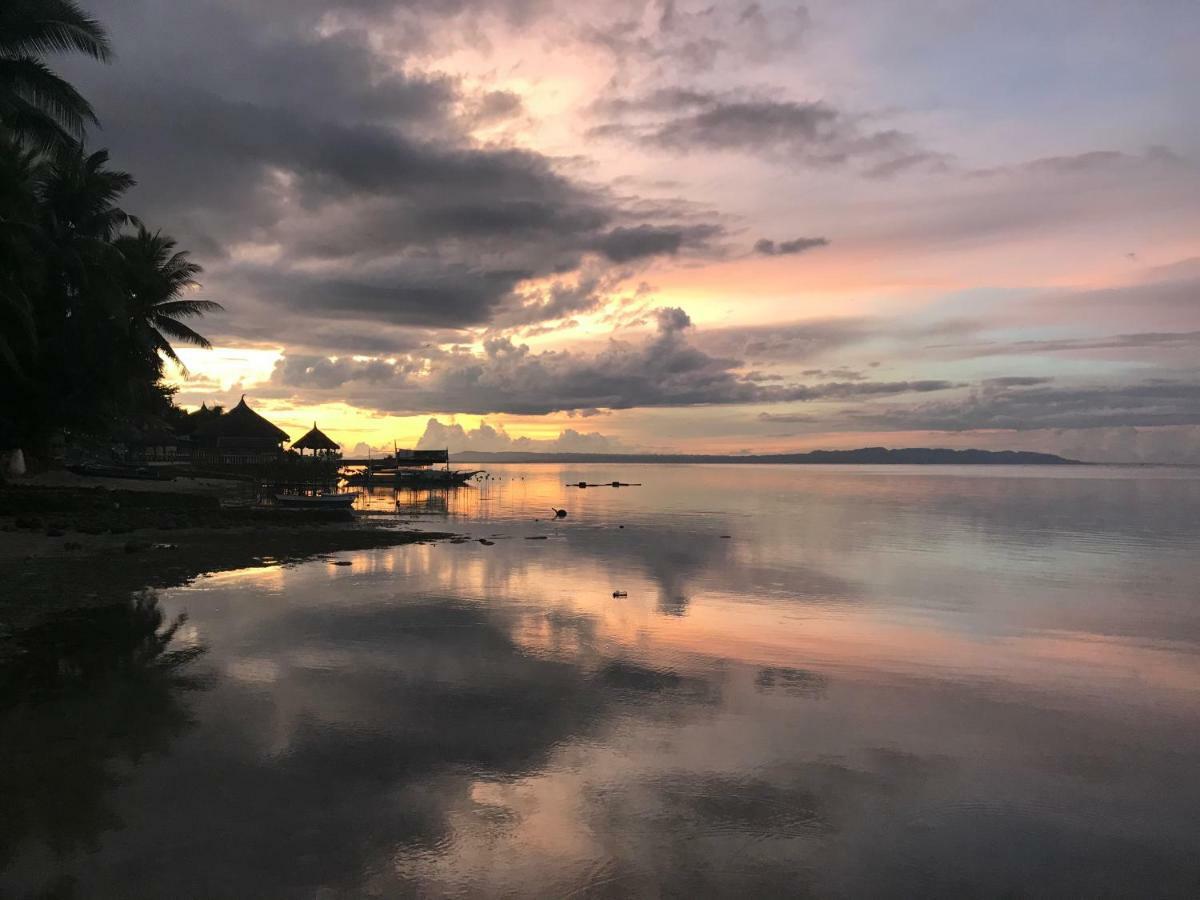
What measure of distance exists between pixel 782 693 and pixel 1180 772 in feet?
19.2

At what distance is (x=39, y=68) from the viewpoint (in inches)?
945

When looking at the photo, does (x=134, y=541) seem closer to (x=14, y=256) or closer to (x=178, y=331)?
(x=14, y=256)

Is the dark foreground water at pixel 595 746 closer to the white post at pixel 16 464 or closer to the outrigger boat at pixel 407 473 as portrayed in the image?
the white post at pixel 16 464

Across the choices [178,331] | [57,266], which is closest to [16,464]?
[178,331]

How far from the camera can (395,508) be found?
60.2 m

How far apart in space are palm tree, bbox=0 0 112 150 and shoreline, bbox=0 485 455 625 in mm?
13561

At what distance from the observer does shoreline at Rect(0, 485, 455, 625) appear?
804 inches

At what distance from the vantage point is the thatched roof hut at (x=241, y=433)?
80.1 meters

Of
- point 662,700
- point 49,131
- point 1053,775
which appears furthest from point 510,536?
point 1053,775

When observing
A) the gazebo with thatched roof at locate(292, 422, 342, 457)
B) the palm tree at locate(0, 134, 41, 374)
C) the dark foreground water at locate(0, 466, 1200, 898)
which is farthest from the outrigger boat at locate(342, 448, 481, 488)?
the dark foreground water at locate(0, 466, 1200, 898)

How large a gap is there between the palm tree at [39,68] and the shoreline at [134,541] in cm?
1356

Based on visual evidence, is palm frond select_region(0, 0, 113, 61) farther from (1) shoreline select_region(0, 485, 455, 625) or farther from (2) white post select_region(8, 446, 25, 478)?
(2) white post select_region(8, 446, 25, 478)

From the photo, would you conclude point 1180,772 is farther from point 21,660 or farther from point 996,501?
point 996,501

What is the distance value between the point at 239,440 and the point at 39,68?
6077cm
